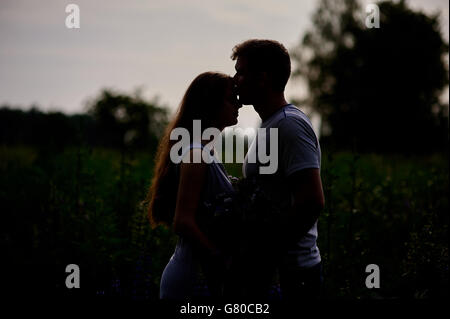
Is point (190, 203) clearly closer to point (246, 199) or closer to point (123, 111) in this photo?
point (246, 199)

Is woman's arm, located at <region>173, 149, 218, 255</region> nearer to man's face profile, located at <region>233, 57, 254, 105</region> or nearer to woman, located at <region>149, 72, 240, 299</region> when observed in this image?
woman, located at <region>149, 72, 240, 299</region>

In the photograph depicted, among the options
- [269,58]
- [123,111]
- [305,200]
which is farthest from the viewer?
[123,111]

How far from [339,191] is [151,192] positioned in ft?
15.6

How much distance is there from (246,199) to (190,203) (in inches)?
13.2

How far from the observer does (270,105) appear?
2979mm

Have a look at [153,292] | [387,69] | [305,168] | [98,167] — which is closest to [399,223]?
[153,292]

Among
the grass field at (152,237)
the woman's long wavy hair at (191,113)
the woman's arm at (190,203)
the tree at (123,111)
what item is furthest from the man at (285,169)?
the tree at (123,111)

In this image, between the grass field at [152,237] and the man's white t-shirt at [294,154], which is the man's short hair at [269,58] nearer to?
the man's white t-shirt at [294,154]

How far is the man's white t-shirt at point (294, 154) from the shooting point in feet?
8.59

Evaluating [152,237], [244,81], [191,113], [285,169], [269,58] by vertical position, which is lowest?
[152,237]

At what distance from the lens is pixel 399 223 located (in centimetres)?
615

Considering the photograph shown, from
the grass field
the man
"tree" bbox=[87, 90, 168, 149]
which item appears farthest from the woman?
"tree" bbox=[87, 90, 168, 149]

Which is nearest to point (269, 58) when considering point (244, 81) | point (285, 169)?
point (244, 81)

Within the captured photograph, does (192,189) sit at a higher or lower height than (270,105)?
lower
